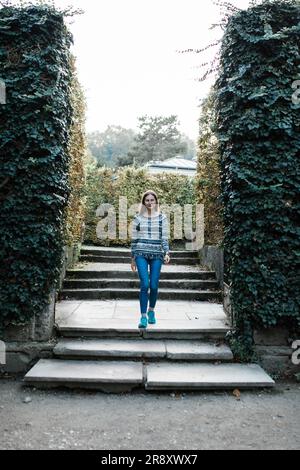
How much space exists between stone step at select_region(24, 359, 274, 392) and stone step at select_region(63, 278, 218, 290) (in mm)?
2624

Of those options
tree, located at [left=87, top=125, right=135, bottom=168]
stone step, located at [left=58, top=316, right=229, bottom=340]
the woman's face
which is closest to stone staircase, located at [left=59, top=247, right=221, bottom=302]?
stone step, located at [left=58, top=316, right=229, bottom=340]

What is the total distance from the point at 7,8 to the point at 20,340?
411 centimetres

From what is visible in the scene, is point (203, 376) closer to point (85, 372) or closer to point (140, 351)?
point (140, 351)

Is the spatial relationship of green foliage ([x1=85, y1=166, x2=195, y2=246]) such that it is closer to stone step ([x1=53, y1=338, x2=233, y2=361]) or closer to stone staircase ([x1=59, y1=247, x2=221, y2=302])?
stone staircase ([x1=59, y1=247, x2=221, y2=302])

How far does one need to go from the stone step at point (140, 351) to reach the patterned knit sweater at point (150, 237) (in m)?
1.15

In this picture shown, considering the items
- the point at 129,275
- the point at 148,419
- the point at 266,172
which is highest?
the point at 266,172

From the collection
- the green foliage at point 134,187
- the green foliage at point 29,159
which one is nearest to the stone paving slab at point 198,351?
the green foliage at point 29,159

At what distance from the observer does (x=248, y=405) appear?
376cm

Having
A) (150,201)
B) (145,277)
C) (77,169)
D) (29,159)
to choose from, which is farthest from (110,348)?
(77,169)

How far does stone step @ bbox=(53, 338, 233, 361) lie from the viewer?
4461mm

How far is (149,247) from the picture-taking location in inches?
198

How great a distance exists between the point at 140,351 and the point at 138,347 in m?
0.11
